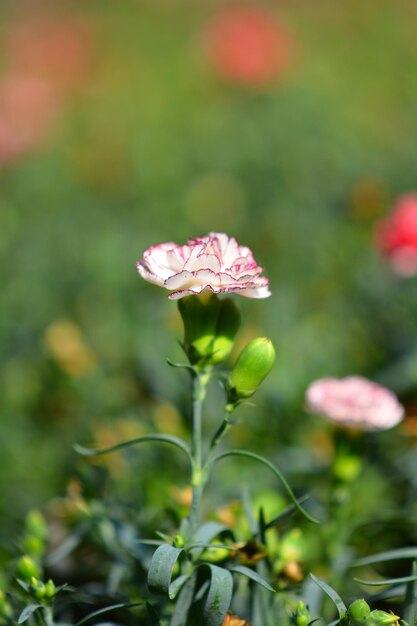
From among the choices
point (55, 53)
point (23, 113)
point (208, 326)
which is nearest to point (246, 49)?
point (55, 53)

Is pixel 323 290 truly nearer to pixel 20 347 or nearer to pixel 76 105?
pixel 20 347

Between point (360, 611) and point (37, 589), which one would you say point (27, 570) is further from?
point (360, 611)

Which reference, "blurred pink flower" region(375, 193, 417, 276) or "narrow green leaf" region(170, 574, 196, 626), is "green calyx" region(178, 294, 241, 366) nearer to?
"narrow green leaf" region(170, 574, 196, 626)

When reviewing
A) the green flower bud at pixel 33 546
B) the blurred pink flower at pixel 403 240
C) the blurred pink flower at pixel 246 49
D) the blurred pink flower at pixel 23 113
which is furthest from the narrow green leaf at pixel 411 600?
the blurred pink flower at pixel 246 49

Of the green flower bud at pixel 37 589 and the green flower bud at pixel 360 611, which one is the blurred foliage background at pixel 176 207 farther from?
the green flower bud at pixel 360 611

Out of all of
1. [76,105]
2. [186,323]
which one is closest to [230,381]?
[186,323]

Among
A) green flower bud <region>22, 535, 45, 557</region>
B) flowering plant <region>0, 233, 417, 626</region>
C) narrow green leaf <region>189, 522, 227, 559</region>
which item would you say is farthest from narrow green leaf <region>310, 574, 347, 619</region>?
green flower bud <region>22, 535, 45, 557</region>
